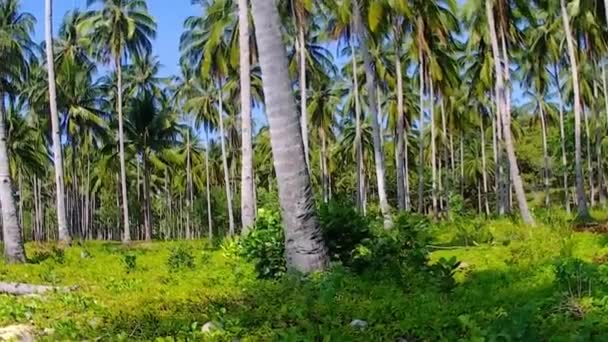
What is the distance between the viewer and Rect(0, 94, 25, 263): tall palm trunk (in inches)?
548

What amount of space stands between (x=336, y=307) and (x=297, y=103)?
Answer: 23.4ft

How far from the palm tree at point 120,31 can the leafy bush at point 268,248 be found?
23811 millimetres

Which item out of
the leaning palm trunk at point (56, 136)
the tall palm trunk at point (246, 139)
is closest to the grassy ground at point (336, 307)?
the tall palm trunk at point (246, 139)

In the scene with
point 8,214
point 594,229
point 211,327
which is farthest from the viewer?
point 594,229

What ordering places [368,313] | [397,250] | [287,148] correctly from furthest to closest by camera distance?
[397,250], [287,148], [368,313]

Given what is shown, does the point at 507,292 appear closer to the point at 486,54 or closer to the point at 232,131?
the point at 486,54

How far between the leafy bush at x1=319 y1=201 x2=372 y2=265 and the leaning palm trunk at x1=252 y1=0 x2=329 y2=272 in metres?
1.32

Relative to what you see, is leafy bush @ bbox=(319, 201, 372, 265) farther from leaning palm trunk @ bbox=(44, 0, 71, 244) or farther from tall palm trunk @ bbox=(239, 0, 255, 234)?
leaning palm trunk @ bbox=(44, 0, 71, 244)

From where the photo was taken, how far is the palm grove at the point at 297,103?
52.7ft

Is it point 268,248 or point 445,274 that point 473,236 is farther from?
point 445,274

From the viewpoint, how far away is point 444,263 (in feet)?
25.5

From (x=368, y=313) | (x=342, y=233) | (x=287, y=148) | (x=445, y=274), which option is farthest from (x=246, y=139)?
(x=368, y=313)

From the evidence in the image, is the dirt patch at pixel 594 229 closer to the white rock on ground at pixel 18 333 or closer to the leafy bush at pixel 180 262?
the leafy bush at pixel 180 262

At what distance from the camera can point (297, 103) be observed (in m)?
12.6
